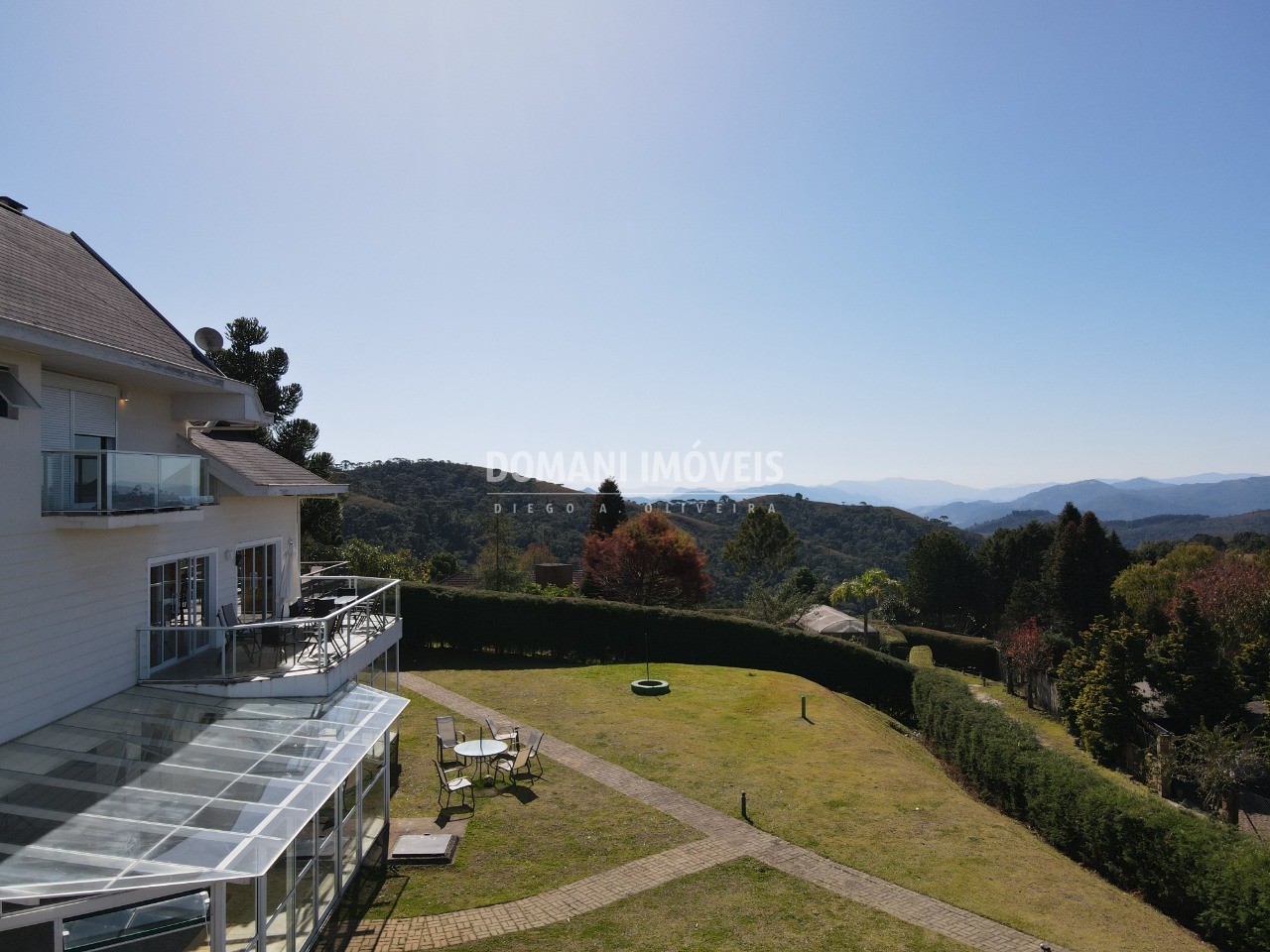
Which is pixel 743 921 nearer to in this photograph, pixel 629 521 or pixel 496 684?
pixel 496 684

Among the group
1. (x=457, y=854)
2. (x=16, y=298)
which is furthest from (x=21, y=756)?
(x=457, y=854)

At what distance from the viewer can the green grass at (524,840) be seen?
12.0 meters

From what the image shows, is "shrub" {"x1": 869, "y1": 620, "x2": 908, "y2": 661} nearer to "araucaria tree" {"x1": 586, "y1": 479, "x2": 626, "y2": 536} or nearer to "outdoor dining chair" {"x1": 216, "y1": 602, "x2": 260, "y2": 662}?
"araucaria tree" {"x1": 586, "y1": 479, "x2": 626, "y2": 536}

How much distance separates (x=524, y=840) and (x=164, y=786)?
7222 millimetres

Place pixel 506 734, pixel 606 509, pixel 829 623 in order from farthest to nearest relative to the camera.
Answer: pixel 606 509
pixel 829 623
pixel 506 734

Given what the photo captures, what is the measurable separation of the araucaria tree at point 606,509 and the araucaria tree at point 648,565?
332 cm

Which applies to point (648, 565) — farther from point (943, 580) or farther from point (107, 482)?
point (107, 482)

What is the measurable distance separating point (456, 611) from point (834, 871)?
24.0m

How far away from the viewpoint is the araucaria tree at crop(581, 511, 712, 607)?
137ft

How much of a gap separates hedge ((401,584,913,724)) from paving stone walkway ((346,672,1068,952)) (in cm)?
1685

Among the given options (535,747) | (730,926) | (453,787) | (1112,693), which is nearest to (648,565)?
(1112,693)

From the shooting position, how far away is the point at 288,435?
3541cm

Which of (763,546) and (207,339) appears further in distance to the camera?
(763,546)

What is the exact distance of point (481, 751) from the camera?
55.8 feet
